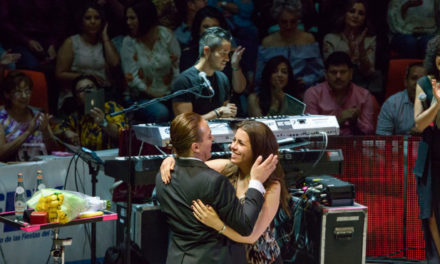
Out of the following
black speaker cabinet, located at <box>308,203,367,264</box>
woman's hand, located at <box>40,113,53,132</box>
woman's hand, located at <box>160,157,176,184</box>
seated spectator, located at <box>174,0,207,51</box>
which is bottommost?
black speaker cabinet, located at <box>308,203,367,264</box>

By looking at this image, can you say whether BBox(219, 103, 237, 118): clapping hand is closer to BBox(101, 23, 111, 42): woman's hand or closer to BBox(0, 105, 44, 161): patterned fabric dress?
BBox(0, 105, 44, 161): patterned fabric dress

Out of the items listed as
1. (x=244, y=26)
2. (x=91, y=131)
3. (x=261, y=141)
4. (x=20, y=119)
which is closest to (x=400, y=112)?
(x=244, y=26)

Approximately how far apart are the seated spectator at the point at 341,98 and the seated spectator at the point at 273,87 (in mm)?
256

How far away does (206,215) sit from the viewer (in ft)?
11.0

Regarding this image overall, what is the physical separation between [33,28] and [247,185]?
4456 millimetres

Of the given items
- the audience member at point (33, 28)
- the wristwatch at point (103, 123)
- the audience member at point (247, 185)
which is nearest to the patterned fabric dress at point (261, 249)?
the audience member at point (247, 185)

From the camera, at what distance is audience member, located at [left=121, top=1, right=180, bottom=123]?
7.38m

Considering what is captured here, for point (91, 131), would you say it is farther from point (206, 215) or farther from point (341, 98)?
point (206, 215)

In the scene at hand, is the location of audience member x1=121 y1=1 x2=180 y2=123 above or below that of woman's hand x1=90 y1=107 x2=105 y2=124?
above

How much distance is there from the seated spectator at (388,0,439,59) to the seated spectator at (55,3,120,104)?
3.38 meters

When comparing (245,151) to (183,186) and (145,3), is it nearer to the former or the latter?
(183,186)

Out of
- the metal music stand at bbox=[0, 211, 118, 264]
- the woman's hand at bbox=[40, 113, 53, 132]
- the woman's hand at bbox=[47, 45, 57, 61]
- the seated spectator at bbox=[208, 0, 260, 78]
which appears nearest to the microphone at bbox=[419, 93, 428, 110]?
the metal music stand at bbox=[0, 211, 118, 264]

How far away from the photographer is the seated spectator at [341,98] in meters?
7.12

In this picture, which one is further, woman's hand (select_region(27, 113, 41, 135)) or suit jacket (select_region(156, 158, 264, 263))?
woman's hand (select_region(27, 113, 41, 135))
